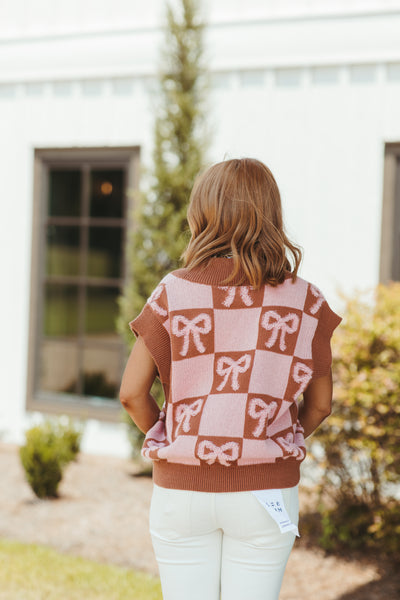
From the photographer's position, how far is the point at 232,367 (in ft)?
5.88

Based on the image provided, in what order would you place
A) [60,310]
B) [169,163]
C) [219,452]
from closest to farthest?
[219,452], [169,163], [60,310]

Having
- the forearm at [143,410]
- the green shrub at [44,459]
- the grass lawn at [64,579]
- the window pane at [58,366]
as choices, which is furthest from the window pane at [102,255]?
the forearm at [143,410]

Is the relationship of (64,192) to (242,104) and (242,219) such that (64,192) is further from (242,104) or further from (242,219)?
(242,219)

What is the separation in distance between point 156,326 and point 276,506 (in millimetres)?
536

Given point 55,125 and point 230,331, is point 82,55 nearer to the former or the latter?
point 55,125

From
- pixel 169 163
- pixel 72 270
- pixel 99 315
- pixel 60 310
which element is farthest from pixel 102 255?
pixel 169 163

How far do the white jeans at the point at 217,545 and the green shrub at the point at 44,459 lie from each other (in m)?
3.21

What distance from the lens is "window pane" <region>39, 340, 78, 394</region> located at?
6.80 metres

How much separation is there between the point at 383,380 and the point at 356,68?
2742mm

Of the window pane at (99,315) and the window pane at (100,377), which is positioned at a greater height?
the window pane at (99,315)

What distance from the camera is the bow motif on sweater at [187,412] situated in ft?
5.88

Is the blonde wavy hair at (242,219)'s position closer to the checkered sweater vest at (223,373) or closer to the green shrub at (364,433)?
the checkered sweater vest at (223,373)

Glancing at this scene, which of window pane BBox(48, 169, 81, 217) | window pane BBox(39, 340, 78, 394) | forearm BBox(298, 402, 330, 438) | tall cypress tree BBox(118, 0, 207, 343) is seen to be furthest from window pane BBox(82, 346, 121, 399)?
forearm BBox(298, 402, 330, 438)

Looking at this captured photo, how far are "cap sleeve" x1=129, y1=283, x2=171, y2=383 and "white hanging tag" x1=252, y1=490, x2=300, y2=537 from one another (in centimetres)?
41
